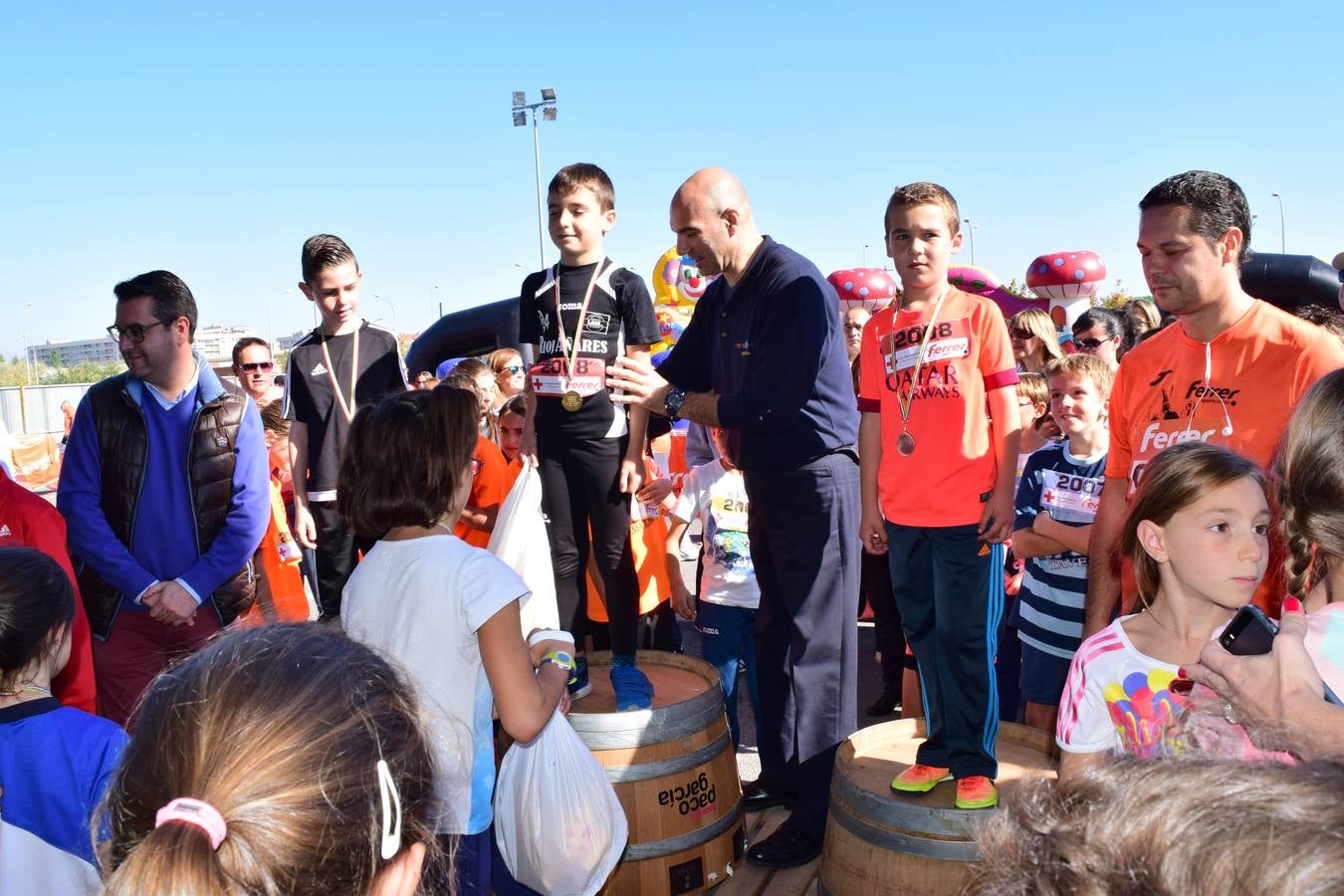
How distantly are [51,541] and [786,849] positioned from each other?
98.4 inches

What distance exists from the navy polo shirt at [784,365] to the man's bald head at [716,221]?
0.07 meters

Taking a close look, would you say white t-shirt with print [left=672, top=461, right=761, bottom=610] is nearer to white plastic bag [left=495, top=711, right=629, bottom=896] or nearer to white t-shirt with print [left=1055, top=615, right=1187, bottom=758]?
white plastic bag [left=495, top=711, right=629, bottom=896]

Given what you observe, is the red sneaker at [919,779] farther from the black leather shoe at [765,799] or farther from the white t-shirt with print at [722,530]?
the white t-shirt with print at [722,530]

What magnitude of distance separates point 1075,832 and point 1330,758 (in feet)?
0.64

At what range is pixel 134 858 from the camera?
93cm

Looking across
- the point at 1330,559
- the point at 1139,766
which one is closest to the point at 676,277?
the point at 1330,559

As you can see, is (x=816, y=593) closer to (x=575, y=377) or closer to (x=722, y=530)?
(x=722, y=530)

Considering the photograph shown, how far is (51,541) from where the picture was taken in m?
2.98

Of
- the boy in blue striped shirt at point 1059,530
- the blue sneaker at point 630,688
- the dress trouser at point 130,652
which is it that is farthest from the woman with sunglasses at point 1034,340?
the dress trouser at point 130,652

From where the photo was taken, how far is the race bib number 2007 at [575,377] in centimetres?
379

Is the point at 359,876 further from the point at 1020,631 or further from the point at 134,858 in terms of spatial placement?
the point at 1020,631

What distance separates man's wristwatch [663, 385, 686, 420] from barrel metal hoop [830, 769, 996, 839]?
4.51 ft

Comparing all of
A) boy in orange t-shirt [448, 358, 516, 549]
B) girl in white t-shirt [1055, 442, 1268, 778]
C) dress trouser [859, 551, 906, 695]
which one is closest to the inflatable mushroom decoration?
dress trouser [859, 551, 906, 695]

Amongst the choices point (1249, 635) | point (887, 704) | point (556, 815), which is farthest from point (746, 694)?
point (1249, 635)
